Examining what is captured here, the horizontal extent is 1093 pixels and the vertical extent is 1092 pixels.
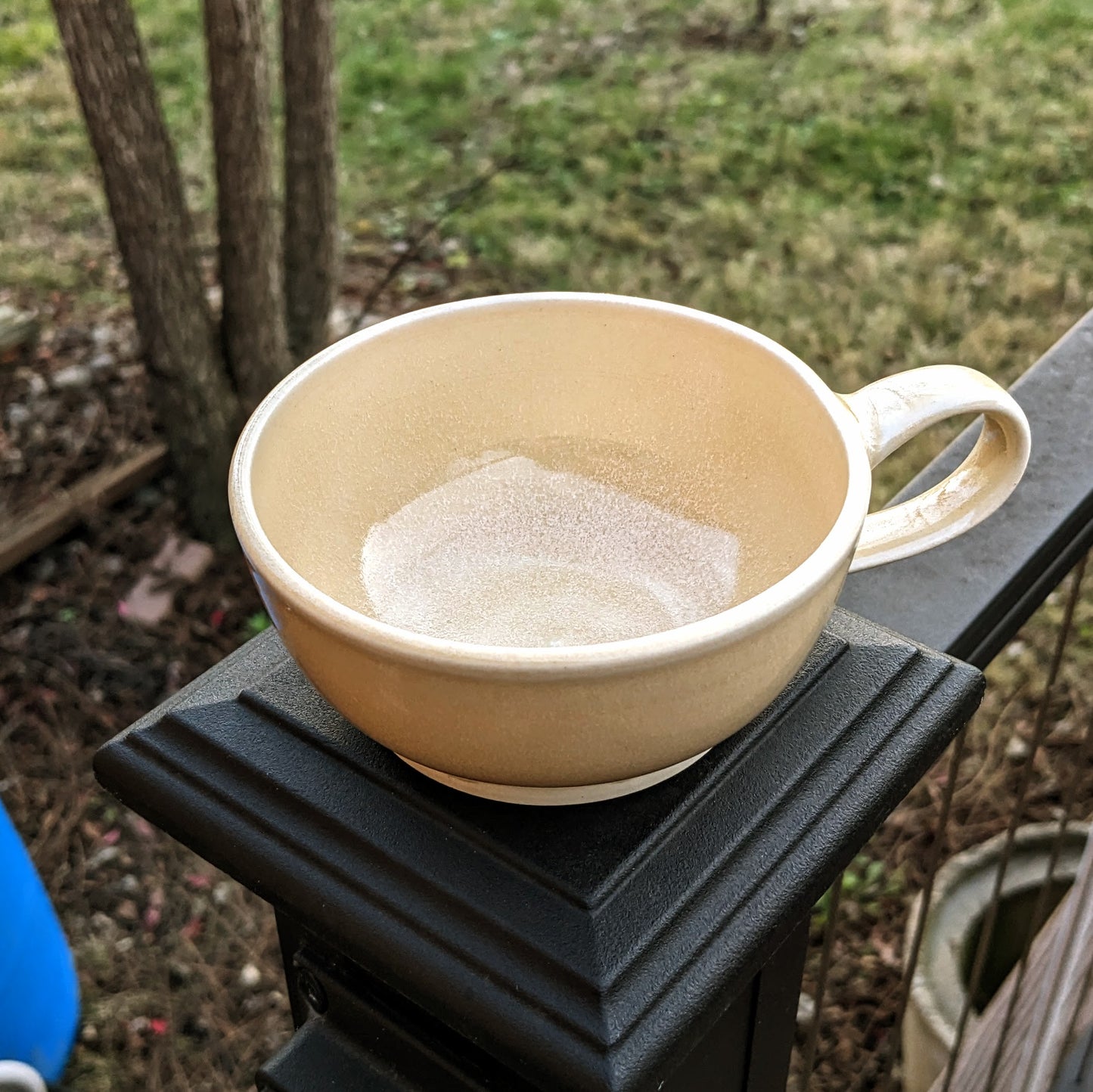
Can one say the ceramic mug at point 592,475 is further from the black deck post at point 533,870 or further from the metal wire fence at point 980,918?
the metal wire fence at point 980,918

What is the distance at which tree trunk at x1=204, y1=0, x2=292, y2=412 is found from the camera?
6.82ft

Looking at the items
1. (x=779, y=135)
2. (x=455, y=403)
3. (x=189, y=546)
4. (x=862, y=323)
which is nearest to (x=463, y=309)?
(x=455, y=403)

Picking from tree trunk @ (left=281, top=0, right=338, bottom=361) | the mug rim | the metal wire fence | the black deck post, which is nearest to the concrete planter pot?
the metal wire fence

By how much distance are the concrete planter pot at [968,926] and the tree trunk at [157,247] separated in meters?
1.57

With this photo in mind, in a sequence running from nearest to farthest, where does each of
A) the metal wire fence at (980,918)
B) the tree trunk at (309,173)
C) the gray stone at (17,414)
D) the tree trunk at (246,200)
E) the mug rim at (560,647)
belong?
the mug rim at (560,647)
the metal wire fence at (980,918)
the tree trunk at (246,200)
the tree trunk at (309,173)
the gray stone at (17,414)

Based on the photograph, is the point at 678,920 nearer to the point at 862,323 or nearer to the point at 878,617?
the point at 878,617

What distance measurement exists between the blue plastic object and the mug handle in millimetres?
1457

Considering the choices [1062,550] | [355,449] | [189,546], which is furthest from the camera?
[189,546]

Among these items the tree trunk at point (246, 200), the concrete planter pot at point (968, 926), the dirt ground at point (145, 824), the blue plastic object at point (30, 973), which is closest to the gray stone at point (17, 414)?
the dirt ground at point (145, 824)

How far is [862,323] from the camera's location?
3008 millimetres

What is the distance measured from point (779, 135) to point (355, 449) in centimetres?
341

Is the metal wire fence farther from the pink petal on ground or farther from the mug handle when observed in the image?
the pink petal on ground

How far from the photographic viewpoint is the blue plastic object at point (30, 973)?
5.61 ft

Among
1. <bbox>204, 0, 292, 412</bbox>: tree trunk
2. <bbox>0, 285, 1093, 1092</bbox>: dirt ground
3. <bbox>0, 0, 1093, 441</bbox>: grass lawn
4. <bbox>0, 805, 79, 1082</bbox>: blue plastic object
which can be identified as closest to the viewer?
<bbox>0, 805, 79, 1082</bbox>: blue plastic object
